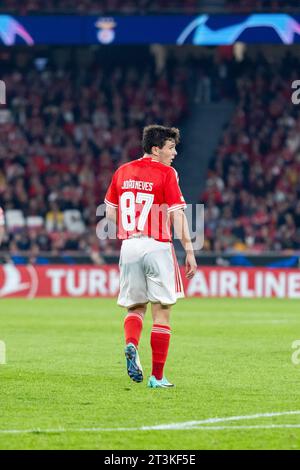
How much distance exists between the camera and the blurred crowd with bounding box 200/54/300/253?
96.2ft

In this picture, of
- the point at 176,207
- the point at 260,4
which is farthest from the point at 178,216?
the point at 260,4

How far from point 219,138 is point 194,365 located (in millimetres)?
22969

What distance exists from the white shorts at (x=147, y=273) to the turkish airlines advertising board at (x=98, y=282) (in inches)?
640

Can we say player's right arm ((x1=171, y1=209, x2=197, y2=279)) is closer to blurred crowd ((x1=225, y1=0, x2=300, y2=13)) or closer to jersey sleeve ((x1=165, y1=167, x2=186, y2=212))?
jersey sleeve ((x1=165, y1=167, x2=186, y2=212))

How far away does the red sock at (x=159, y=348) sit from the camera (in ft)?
33.1

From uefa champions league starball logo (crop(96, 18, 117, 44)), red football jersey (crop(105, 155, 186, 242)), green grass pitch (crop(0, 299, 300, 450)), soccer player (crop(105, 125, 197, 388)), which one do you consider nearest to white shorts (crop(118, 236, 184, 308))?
soccer player (crop(105, 125, 197, 388))

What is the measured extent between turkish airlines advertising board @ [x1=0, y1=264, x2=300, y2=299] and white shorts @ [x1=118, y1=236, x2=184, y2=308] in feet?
53.4

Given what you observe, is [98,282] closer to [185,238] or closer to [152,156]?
[152,156]

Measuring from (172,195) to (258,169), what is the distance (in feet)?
73.9

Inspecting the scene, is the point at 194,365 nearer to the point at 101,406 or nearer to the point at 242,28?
the point at 101,406

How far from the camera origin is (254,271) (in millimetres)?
26547

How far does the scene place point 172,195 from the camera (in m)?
10.2

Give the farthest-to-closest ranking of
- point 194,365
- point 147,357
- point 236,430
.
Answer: point 147,357 < point 194,365 < point 236,430
